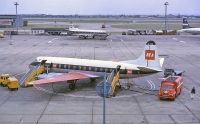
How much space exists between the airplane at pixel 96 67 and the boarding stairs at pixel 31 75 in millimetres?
597

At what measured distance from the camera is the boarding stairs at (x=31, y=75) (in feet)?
149

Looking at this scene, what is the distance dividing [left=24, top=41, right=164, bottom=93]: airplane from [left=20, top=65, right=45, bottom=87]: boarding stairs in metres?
0.60

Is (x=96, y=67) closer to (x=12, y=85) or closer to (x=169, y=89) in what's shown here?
(x=12, y=85)

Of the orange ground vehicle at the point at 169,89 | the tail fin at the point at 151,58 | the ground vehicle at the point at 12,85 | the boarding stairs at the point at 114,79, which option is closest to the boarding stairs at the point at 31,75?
the ground vehicle at the point at 12,85

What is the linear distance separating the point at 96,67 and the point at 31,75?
7.71 meters

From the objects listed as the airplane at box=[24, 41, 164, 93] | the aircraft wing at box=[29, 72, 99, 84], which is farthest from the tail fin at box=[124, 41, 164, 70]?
the aircraft wing at box=[29, 72, 99, 84]

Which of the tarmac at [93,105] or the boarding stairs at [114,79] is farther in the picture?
the boarding stairs at [114,79]

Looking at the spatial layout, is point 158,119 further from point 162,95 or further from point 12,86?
point 12,86

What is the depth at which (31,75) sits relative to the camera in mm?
46500

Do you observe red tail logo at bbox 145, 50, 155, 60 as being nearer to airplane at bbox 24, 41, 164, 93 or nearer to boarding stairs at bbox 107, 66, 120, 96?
airplane at bbox 24, 41, 164, 93

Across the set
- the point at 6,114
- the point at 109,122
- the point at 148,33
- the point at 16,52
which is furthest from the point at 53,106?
the point at 148,33

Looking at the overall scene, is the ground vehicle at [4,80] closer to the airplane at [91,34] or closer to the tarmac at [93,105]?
the tarmac at [93,105]

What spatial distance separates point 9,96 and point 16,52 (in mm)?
44614

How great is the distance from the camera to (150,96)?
141ft
